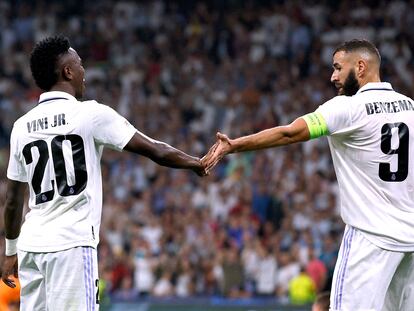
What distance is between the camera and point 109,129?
664 cm

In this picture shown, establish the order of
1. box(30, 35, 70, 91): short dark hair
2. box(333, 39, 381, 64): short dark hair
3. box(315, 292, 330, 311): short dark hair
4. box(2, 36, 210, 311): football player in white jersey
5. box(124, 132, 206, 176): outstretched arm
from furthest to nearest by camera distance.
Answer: box(315, 292, 330, 311): short dark hair, box(333, 39, 381, 64): short dark hair, box(30, 35, 70, 91): short dark hair, box(124, 132, 206, 176): outstretched arm, box(2, 36, 210, 311): football player in white jersey

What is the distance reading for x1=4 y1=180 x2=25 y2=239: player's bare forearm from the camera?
695 cm

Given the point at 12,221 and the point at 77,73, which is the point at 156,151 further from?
the point at 12,221

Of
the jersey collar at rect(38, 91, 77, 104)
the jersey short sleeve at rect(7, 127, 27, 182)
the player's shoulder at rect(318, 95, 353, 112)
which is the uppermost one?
the jersey collar at rect(38, 91, 77, 104)

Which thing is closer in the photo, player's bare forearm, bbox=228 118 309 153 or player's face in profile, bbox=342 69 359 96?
player's bare forearm, bbox=228 118 309 153

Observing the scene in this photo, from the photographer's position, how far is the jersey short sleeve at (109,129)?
662 cm

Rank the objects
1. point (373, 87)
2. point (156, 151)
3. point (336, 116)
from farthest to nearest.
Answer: point (373, 87) → point (336, 116) → point (156, 151)

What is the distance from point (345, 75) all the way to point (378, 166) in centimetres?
73

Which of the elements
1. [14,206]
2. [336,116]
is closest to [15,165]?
[14,206]

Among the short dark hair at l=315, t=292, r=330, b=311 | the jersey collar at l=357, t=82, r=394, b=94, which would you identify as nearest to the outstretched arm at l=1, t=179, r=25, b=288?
the short dark hair at l=315, t=292, r=330, b=311

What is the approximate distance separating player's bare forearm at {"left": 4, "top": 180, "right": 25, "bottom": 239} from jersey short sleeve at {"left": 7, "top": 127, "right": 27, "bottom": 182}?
0.14 ft

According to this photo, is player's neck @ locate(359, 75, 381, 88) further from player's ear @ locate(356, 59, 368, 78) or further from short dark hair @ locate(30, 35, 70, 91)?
short dark hair @ locate(30, 35, 70, 91)

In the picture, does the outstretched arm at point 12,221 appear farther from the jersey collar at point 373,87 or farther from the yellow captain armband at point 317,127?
the jersey collar at point 373,87

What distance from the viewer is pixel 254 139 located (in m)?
6.92
